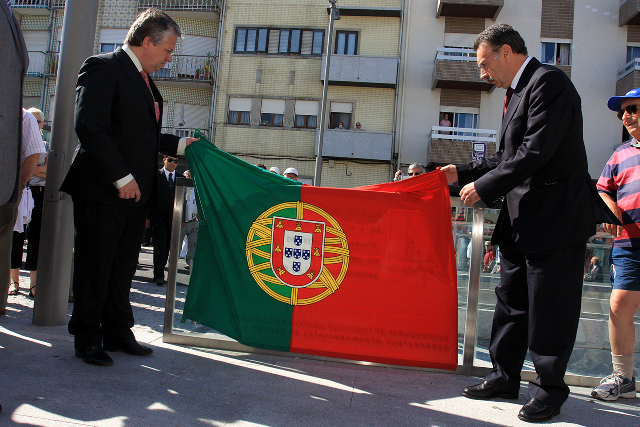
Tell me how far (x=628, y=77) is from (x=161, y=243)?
21202 millimetres

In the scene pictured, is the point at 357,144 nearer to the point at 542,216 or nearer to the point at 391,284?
the point at 391,284

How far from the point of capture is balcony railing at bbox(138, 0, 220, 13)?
25078mm

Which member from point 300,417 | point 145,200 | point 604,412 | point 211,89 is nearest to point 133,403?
point 300,417

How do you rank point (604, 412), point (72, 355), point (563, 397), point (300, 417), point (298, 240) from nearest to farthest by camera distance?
point (300, 417)
point (563, 397)
point (604, 412)
point (72, 355)
point (298, 240)

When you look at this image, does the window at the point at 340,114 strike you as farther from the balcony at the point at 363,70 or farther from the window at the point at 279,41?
the window at the point at 279,41

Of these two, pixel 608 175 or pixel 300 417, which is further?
pixel 608 175

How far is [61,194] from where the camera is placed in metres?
4.00

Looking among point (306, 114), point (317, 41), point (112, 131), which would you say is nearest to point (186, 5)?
point (317, 41)

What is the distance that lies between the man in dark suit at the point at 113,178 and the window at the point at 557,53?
75.3 ft

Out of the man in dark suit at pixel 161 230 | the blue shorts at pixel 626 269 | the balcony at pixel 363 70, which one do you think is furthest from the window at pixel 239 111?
the blue shorts at pixel 626 269

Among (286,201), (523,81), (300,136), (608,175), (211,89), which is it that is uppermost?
(211,89)

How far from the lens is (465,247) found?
11.5 ft

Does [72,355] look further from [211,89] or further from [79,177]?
[211,89]

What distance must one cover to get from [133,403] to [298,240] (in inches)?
56.4
